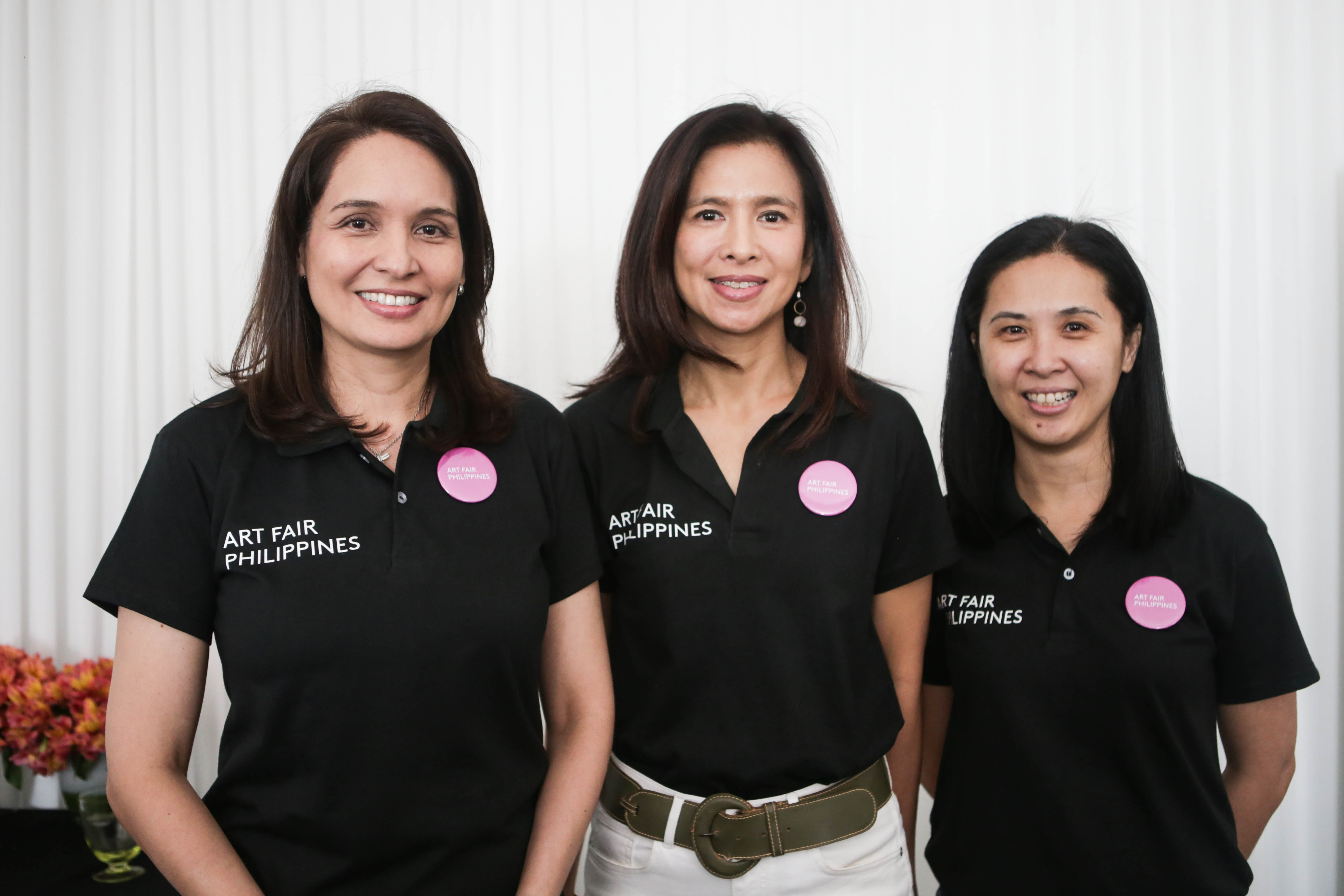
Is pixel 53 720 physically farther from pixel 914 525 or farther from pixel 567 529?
pixel 914 525

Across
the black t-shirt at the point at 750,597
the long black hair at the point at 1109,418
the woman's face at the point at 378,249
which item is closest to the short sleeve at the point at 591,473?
the black t-shirt at the point at 750,597

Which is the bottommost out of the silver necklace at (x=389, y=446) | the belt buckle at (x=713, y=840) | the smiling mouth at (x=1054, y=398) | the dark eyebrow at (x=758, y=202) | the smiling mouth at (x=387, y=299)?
the belt buckle at (x=713, y=840)

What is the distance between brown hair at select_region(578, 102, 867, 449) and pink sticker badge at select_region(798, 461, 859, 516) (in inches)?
2.2

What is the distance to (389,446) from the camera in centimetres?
148

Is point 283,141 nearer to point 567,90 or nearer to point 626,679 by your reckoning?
point 567,90

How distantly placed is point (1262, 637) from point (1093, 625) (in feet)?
1.01

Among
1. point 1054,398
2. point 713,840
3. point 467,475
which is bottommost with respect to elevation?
point 713,840

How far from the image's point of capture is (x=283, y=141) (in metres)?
2.77

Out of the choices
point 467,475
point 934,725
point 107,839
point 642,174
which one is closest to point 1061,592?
point 934,725

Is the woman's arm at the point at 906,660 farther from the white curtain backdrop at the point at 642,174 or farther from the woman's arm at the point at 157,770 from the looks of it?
the woman's arm at the point at 157,770

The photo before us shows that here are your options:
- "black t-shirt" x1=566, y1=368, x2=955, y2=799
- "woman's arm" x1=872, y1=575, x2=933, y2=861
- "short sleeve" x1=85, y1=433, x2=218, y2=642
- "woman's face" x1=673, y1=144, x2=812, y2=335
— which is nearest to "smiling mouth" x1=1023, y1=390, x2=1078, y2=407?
"black t-shirt" x1=566, y1=368, x2=955, y2=799

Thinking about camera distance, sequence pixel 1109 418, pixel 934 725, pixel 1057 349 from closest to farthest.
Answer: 1. pixel 1057 349
2. pixel 1109 418
3. pixel 934 725

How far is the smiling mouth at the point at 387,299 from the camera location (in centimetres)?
146

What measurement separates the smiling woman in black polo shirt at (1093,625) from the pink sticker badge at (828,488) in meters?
0.34
